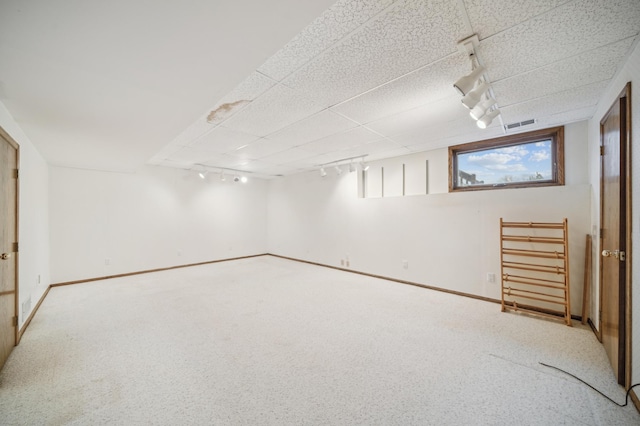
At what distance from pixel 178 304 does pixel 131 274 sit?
2.55m

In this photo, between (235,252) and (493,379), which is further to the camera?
(235,252)

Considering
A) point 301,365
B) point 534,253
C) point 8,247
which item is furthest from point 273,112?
point 534,253

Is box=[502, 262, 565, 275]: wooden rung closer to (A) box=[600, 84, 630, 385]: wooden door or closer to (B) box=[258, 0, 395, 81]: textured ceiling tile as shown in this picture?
(A) box=[600, 84, 630, 385]: wooden door

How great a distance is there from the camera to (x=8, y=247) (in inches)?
90.4

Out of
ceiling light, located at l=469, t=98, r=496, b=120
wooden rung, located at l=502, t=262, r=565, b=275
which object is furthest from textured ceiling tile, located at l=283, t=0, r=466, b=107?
wooden rung, located at l=502, t=262, r=565, b=275

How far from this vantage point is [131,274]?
519cm

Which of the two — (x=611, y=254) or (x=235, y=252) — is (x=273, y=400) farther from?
(x=235, y=252)

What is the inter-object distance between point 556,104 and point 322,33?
106 inches

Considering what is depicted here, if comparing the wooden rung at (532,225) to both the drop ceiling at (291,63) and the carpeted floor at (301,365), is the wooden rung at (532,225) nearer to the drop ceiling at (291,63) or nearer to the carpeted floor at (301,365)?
the carpeted floor at (301,365)

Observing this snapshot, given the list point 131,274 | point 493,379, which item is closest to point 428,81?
point 493,379

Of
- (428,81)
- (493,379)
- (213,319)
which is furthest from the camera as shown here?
(213,319)

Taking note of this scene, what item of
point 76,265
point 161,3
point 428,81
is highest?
point 428,81

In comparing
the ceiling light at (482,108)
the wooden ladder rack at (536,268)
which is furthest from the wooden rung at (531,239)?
the ceiling light at (482,108)

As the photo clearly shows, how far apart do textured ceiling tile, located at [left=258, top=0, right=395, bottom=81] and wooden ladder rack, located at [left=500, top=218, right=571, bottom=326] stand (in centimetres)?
325
